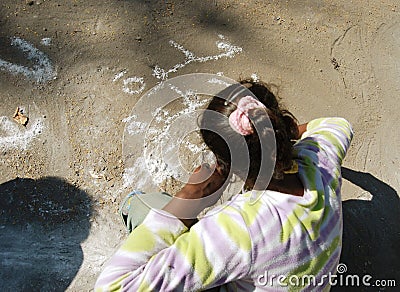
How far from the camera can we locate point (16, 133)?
246 centimetres

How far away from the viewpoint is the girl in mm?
1265

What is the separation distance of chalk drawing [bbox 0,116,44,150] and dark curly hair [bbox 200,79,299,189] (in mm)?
1371

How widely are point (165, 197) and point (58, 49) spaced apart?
51.5 inches

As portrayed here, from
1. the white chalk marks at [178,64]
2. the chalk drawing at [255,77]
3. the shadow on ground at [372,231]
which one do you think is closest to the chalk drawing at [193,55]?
the white chalk marks at [178,64]

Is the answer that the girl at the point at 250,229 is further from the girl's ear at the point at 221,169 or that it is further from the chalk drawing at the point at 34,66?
the chalk drawing at the point at 34,66

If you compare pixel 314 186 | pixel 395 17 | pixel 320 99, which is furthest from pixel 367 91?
pixel 314 186

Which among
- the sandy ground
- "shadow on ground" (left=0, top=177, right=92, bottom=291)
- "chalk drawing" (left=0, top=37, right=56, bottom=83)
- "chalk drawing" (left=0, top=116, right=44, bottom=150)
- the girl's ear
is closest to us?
the girl's ear

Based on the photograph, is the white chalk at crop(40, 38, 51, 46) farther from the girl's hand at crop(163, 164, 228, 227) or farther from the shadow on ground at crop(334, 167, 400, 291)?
the shadow on ground at crop(334, 167, 400, 291)

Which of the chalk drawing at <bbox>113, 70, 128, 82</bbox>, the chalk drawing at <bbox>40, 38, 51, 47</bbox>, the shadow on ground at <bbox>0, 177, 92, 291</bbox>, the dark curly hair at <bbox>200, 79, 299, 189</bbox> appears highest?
the dark curly hair at <bbox>200, 79, 299, 189</bbox>

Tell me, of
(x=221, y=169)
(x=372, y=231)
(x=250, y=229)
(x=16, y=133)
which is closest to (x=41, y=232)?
(x=16, y=133)

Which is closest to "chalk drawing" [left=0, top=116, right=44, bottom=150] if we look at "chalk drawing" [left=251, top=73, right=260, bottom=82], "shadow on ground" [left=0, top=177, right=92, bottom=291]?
"shadow on ground" [left=0, top=177, right=92, bottom=291]

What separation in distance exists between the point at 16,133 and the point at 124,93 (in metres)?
0.59

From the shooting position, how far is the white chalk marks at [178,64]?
8.64 feet

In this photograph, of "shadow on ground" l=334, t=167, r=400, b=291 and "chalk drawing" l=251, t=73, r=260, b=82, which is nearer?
"shadow on ground" l=334, t=167, r=400, b=291
